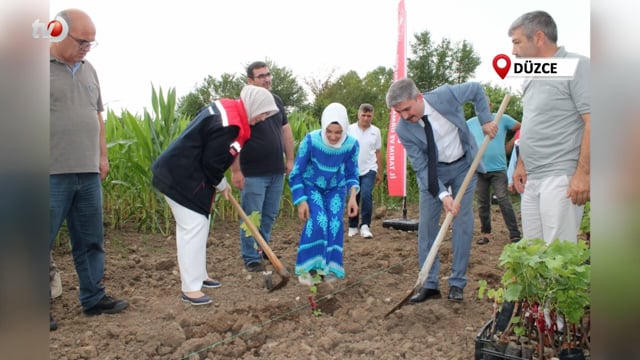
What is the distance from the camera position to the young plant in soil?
1545 millimetres

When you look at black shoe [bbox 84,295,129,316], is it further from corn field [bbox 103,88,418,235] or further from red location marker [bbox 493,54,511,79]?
red location marker [bbox 493,54,511,79]

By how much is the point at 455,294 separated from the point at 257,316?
41.2 inches

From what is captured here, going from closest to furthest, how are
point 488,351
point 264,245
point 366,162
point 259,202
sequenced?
point 488,351 < point 264,245 < point 259,202 < point 366,162

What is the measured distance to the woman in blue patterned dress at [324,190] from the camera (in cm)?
296

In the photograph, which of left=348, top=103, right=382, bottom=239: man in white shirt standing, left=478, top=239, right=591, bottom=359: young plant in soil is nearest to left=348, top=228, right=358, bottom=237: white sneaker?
left=348, top=103, right=382, bottom=239: man in white shirt standing

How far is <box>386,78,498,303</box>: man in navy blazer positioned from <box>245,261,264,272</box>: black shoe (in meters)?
1.13

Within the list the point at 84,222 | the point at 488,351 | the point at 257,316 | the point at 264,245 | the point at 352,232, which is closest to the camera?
the point at 488,351

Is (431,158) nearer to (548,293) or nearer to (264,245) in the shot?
(264,245)

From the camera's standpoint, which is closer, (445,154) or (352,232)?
(445,154)

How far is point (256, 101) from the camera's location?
240cm

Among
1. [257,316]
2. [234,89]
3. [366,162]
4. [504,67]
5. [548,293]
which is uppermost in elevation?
[234,89]

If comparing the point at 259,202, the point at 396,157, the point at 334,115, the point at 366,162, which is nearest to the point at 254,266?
the point at 259,202

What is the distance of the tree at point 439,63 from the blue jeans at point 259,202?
1247mm

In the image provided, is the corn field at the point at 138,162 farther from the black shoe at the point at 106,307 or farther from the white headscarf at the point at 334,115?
the white headscarf at the point at 334,115
